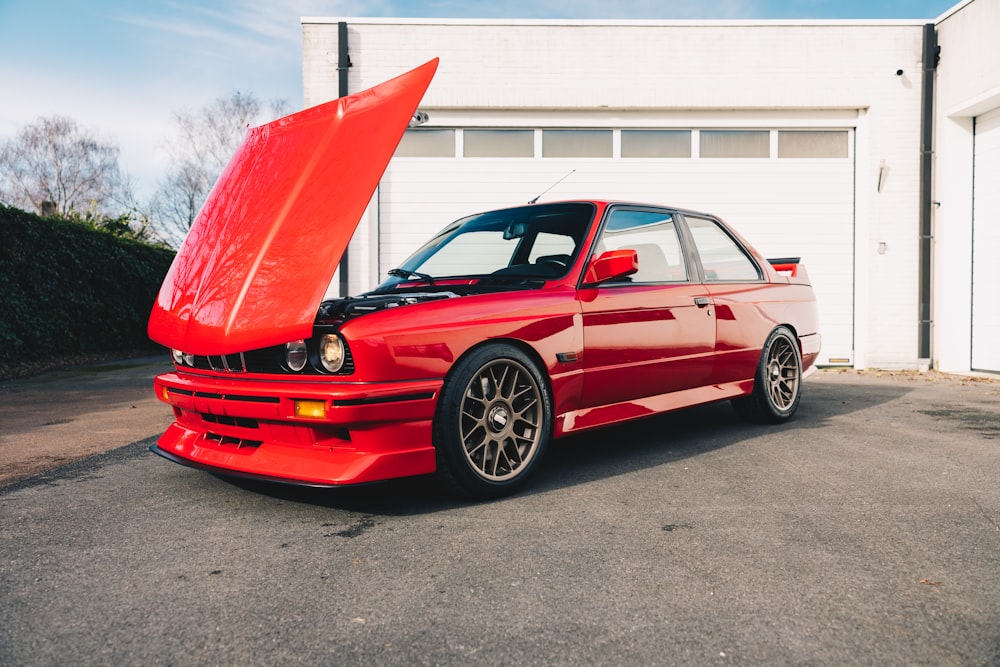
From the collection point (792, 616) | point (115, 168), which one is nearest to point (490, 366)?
point (792, 616)

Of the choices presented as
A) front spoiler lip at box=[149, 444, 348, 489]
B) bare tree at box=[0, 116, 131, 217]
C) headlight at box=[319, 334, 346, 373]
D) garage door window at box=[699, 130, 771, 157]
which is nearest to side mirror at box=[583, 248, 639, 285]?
headlight at box=[319, 334, 346, 373]

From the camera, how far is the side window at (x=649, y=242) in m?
4.11

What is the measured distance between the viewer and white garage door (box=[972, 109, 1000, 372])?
9109mm

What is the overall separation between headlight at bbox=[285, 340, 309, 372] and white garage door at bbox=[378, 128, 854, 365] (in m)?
6.99

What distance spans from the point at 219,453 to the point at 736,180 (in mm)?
8496

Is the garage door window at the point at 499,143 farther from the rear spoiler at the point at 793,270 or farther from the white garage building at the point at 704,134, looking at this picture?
the rear spoiler at the point at 793,270

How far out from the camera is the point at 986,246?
30.4ft

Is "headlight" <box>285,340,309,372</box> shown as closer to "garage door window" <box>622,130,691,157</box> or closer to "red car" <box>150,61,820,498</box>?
"red car" <box>150,61,820,498</box>

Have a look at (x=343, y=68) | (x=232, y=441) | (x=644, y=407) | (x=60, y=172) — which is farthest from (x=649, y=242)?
(x=60, y=172)

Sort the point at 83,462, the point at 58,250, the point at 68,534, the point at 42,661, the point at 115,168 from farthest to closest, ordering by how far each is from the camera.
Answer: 1. the point at 115,168
2. the point at 58,250
3. the point at 83,462
4. the point at 68,534
5. the point at 42,661

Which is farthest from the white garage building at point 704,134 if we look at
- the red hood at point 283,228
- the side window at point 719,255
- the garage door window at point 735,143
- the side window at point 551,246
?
the red hood at point 283,228

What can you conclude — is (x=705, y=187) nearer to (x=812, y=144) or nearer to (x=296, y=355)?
(x=812, y=144)

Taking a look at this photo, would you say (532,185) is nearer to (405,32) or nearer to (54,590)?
(405,32)

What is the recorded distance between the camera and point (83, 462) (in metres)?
4.17
